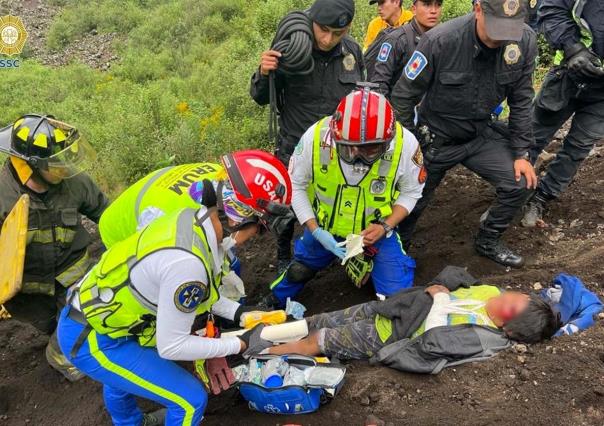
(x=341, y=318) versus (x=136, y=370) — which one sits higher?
(x=136, y=370)

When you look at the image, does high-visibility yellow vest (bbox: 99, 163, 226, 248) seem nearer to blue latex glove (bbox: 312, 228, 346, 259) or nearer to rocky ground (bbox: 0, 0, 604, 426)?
blue latex glove (bbox: 312, 228, 346, 259)

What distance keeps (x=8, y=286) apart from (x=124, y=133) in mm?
4802

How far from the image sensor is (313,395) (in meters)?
3.11

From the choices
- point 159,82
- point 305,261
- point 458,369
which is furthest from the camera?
point 159,82

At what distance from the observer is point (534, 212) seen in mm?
4848

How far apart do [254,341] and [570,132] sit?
3.45 m

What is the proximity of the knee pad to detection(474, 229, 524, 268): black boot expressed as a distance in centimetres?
153

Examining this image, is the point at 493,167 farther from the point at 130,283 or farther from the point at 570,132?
the point at 130,283

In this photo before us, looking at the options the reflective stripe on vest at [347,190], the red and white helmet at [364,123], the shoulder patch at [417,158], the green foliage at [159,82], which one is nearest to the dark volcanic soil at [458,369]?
the reflective stripe on vest at [347,190]

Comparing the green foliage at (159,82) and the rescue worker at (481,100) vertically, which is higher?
the rescue worker at (481,100)

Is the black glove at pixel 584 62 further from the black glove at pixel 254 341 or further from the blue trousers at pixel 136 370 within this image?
the blue trousers at pixel 136 370

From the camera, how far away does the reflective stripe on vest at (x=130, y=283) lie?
7.66 feet

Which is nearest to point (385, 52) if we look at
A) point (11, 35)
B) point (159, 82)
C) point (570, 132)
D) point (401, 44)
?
point (401, 44)

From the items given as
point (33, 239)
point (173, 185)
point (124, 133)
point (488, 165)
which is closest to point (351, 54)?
point (488, 165)
